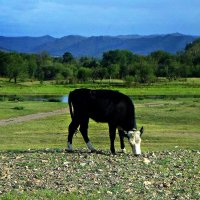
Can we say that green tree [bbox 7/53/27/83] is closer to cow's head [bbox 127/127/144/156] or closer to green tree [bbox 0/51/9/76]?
green tree [bbox 0/51/9/76]

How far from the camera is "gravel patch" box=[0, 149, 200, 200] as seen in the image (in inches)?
494

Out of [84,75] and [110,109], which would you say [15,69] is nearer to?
[84,75]

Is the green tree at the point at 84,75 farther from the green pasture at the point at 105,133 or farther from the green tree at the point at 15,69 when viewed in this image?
the green pasture at the point at 105,133

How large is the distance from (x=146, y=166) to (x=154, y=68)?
168216 mm

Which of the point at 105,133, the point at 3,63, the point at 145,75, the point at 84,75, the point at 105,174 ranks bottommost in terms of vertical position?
the point at 105,133

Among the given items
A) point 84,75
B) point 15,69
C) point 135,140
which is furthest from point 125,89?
point 135,140

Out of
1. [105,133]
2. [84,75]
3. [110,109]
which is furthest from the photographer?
[84,75]

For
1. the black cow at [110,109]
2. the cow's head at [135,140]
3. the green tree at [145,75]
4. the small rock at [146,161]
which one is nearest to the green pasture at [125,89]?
the green tree at [145,75]

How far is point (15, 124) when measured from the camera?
44344 millimetres

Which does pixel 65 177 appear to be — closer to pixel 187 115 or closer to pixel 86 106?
pixel 86 106

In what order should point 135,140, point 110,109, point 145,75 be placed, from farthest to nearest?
point 145,75
point 110,109
point 135,140

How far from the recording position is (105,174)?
14266 mm

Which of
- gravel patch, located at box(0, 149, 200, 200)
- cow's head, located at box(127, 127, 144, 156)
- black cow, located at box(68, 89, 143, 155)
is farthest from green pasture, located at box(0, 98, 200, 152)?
gravel patch, located at box(0, 149, 200, 200)

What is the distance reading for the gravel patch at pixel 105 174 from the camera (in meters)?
12.5
